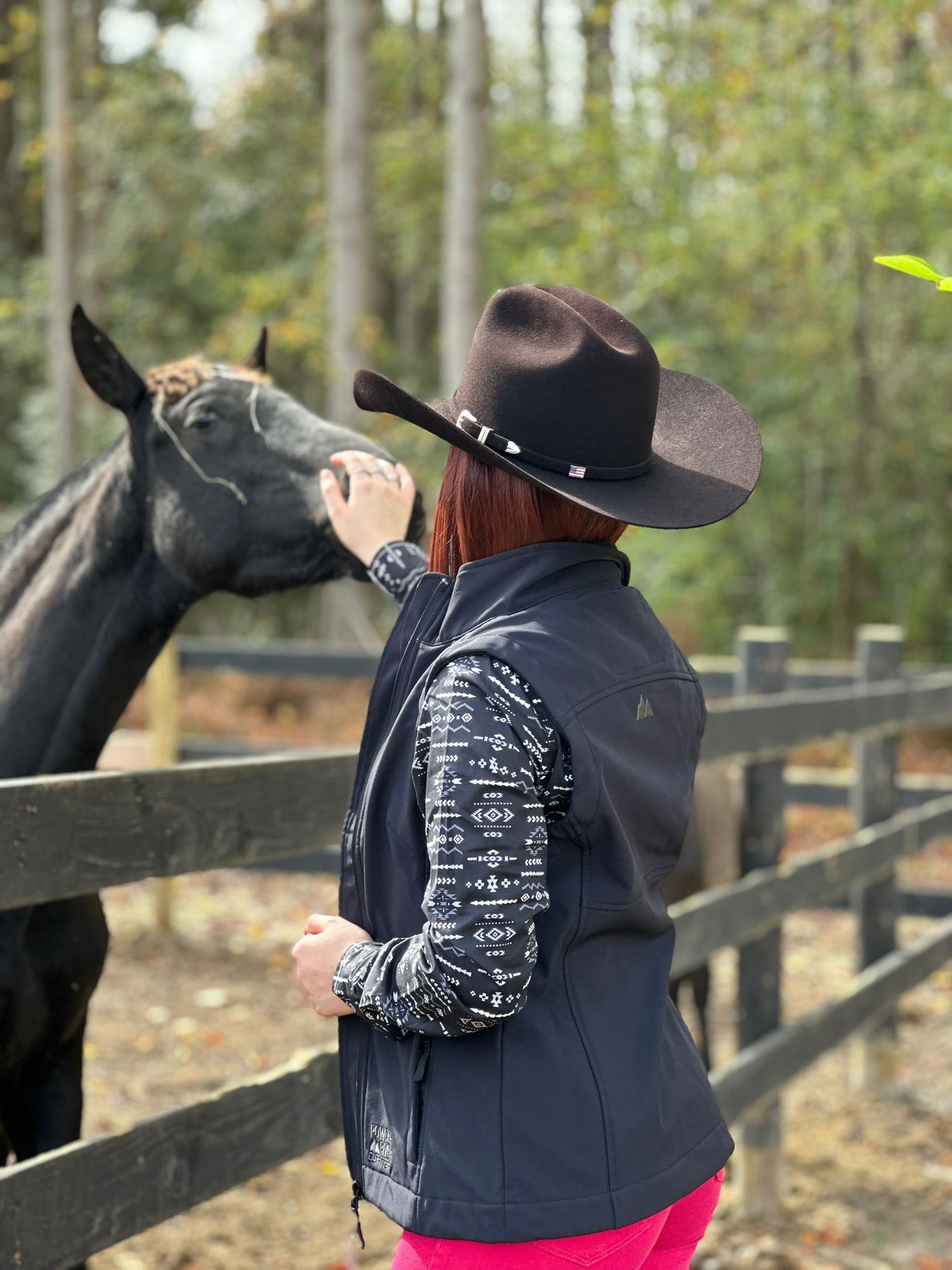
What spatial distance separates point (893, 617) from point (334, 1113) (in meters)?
10.7

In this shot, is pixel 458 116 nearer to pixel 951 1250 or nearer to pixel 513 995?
pixel 951 1250

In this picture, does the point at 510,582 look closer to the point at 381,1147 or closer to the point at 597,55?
the point at 381,1147

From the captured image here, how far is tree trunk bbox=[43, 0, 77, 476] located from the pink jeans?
12494 mm

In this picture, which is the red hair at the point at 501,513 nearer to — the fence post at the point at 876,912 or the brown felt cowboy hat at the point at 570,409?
the brown felt cowboy hat at the point at 570,409

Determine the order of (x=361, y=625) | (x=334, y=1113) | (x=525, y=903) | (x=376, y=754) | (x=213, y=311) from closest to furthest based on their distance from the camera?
(x=525, y=903)
(x=376, y=754)
(x=334, y=1113)
(x=361, y=625)
(x=213, y=311)

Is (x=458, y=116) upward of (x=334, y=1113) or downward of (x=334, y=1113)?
upward

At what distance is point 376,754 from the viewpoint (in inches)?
58.8

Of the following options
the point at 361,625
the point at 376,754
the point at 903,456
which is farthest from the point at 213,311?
the point at 376,754

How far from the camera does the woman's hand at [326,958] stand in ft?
4.82

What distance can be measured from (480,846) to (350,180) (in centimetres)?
991

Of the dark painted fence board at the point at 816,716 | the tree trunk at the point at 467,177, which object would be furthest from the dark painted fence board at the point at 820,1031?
the tree trunk at the point at 467,177

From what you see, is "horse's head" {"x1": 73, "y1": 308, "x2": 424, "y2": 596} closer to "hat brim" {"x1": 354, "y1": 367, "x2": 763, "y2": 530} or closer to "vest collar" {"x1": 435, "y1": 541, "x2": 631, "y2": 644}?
"hat brim" {"x1": 354, "y1": 367, "x2": 763, "y2": 530}

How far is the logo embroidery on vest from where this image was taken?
56.5 inches

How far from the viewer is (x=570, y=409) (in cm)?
142
